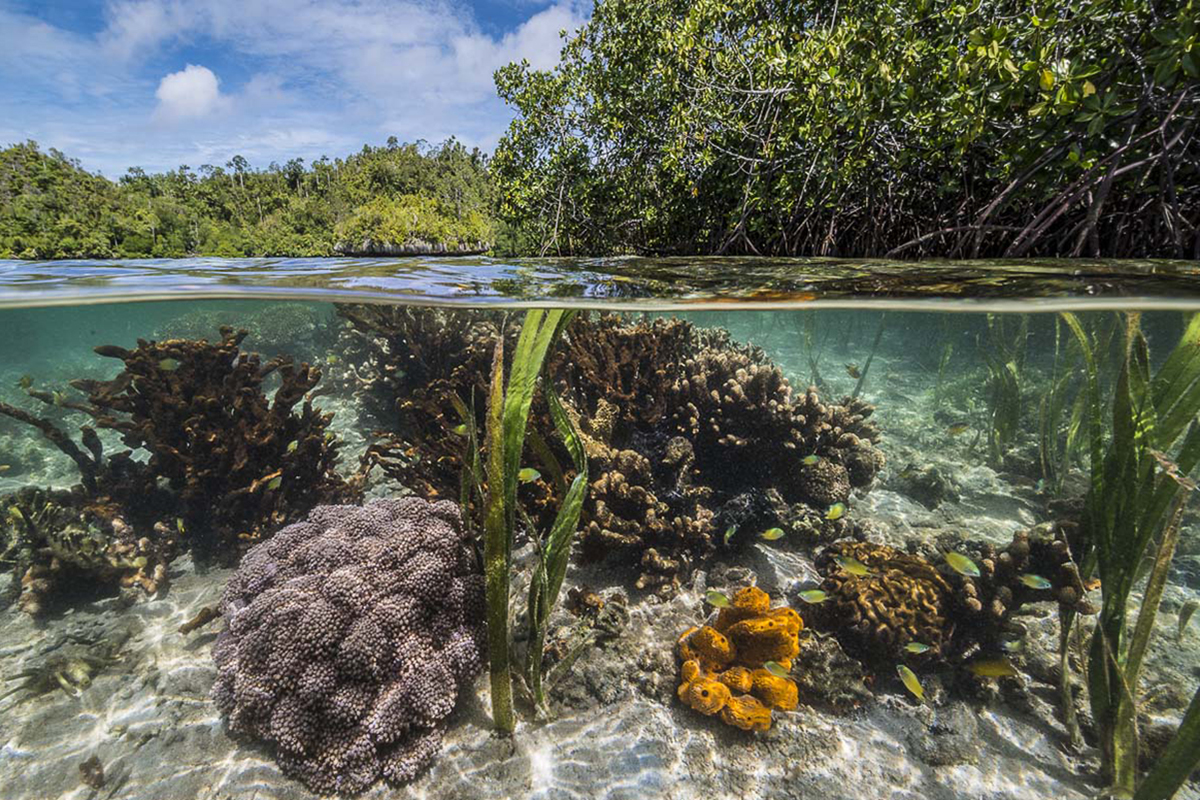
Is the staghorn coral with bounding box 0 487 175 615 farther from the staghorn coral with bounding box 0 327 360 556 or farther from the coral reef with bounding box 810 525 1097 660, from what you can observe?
the coral reef with bounding box 810 525 1097 660

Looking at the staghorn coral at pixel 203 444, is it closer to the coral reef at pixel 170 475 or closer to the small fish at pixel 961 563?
the coral reef at pixel 170 475

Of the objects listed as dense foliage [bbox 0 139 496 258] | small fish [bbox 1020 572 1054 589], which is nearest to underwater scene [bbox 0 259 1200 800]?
small fish [bbox 1020 572 1054 589]

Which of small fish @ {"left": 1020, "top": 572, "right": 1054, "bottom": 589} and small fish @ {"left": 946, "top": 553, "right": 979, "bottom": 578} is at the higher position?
small fish @ {"left": 946, "top": 553, "right": 979, "bottom": 578}

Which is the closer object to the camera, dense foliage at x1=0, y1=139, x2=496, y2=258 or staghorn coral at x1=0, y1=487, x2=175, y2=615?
staghorn coral at x1=0, y1=487, x2=175, y2=615

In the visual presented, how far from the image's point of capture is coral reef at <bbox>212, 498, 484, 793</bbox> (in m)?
3.37

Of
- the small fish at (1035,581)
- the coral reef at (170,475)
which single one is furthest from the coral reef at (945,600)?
the coral reef at (170,475)

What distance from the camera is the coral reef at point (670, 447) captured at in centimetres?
Answer: 516

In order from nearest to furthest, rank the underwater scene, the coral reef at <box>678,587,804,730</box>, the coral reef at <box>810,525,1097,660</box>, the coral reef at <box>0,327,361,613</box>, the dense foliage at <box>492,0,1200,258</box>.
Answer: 1. the underwater scene
2. the coral reef at <box>678,587,804,730</box>
3. the coral reef at <box>810,525,1097,660</box>
4. the dense foliage at <box>492,0,1200,258</box>
5. the coral reef at <box>0,327,361,613</box>

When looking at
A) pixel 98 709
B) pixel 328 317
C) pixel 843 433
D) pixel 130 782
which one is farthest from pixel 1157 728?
pixel 328 317

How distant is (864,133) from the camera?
6.75m

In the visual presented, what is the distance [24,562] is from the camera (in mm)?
5633

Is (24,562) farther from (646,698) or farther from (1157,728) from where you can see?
(1157,728)

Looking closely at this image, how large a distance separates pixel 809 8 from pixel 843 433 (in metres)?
9.60

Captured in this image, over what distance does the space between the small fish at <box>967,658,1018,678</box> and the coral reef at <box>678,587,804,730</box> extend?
145 centimetres
